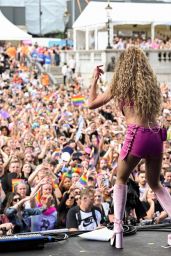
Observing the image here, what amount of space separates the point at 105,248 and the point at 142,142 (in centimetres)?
92

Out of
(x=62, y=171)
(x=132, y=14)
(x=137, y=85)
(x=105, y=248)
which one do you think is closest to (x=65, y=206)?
(x=62, y=171)

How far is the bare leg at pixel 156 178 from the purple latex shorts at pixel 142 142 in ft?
0.22

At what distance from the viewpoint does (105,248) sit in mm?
5641

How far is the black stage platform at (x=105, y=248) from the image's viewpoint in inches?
215

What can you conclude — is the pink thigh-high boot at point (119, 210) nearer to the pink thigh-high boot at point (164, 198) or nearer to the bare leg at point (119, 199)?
the bare leg at point (119, 199)

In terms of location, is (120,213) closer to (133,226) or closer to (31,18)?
(133,226)

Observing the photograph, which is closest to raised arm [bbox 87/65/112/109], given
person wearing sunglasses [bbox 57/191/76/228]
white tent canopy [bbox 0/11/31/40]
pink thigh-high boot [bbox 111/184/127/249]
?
pink thigh-high boot [bbox 111/184/127/249]

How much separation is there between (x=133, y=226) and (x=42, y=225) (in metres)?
1.43

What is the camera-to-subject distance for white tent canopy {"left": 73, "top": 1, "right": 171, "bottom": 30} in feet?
111

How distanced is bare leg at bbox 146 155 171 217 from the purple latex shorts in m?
0.07

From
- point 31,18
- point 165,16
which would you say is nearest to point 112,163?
point 165,16

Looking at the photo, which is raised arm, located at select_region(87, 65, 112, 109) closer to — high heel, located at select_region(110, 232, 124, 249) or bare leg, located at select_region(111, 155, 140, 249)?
bare leg, located at select_region(111, 155, 140, 249)

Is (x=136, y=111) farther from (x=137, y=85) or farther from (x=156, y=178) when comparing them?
(x=156, y=178)

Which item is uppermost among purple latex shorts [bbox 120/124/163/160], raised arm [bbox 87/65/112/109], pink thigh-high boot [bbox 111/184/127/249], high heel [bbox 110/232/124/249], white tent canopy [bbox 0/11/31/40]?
white tent canopy [bbox 0/11/31/40]
